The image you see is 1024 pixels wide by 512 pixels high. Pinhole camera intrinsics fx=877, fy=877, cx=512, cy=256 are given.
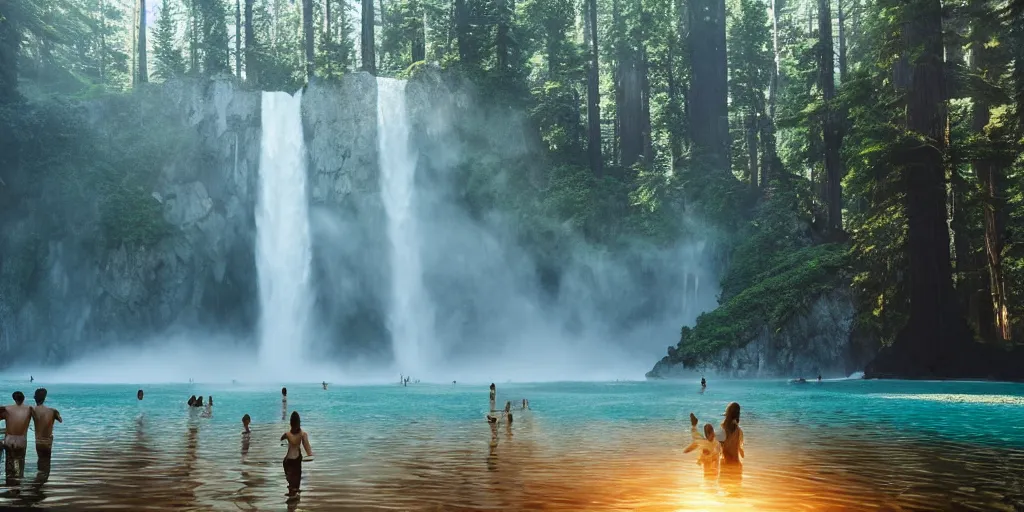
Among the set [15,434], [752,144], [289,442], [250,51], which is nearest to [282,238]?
[250,51]

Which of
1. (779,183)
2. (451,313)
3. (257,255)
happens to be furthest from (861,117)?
(257,255)

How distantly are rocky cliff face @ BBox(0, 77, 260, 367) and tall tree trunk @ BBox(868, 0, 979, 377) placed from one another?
133ft

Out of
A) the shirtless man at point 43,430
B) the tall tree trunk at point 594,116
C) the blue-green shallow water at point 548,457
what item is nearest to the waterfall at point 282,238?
the tall tree trunk at point 594,116

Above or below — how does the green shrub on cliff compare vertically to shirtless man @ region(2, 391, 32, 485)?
above

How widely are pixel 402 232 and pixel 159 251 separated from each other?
53.3 ft

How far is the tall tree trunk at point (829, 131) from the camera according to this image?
53.2m

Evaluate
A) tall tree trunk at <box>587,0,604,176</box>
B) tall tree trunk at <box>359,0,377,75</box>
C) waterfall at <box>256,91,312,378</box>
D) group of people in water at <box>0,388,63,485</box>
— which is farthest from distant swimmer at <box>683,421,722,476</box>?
tall tree trunk at <box>359,0,377,75</box>

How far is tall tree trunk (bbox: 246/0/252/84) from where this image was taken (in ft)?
214

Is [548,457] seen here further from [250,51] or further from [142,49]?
[142,49]

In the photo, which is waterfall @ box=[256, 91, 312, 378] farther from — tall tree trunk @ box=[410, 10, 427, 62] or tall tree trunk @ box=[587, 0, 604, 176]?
tall tree trunk @ box=[587, 0, 604, 176]

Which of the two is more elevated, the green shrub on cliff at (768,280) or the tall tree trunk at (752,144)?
the tall tree trunk at (752,144)

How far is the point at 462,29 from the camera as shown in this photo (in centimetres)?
6431

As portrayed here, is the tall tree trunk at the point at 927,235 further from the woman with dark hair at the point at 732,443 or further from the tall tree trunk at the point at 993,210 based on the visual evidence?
the woman with dark hair at the point at 732,443

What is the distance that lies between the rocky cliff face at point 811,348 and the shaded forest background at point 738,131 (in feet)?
2.97
